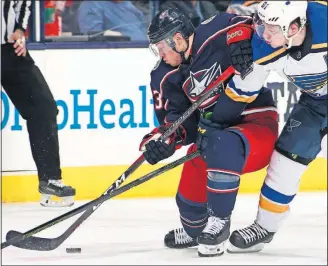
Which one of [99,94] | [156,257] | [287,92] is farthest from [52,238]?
[287,92]

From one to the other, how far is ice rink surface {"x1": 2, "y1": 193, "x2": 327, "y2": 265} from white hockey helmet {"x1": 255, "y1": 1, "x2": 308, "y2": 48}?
913 millimetres

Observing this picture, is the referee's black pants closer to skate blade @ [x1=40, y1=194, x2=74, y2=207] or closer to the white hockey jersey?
skate blade @ [x1=40, y1=194, x2=74, y2=207]

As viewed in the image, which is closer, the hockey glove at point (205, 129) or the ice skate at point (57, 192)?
the hockey glove at point (205, 129)

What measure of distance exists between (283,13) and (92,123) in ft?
6.33

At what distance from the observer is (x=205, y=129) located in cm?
469

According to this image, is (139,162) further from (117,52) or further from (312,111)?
(117,52)

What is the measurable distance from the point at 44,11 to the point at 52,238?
144 cm

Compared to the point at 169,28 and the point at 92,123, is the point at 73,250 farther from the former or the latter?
the point at 92,123

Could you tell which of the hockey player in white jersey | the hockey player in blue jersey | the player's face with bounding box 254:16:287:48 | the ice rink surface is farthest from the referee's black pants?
the player's face with bounding box 254:16:287:48

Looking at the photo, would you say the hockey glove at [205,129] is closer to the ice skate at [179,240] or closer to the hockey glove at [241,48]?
the hockey glove at [241,48]

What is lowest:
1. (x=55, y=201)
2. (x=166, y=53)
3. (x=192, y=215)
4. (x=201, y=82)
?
(x=55, y=201)

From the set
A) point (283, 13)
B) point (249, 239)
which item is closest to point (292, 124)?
point (249, 239)

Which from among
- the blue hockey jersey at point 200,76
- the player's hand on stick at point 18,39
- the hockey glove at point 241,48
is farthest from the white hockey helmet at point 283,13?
the player's hand on stick at point 18,39

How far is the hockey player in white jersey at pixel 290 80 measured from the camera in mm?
4238
